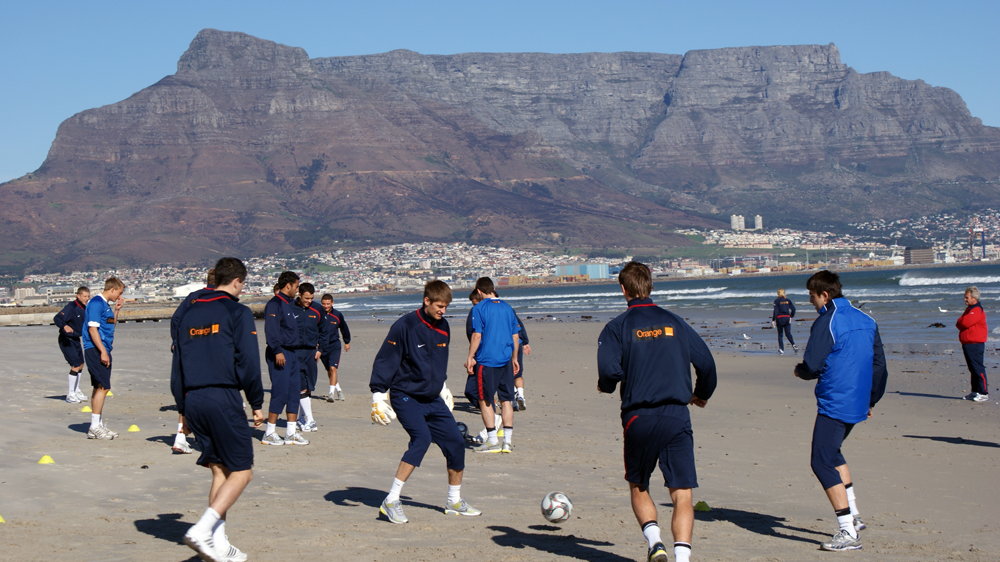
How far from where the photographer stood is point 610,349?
671cm

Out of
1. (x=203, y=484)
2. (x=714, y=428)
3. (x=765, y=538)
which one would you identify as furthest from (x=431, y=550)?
(x=714, y=428)

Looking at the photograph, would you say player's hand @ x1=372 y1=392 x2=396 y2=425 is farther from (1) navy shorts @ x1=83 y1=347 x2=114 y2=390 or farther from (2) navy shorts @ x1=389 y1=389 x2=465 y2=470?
(1) navy shorts @ x1=83 y1=347 x2=114 y2=390

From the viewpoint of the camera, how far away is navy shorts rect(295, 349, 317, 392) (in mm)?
13055

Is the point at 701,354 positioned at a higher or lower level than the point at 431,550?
higher

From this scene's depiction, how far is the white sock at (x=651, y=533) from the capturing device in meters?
6.63

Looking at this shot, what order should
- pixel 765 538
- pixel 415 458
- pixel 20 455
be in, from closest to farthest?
pixel 765 538, pixel 415 458, pixel 20 455

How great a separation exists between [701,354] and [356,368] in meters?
17.7

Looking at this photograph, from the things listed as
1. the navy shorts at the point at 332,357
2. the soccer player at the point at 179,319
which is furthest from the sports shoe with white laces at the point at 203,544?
the navy shorts at the point at 332,357

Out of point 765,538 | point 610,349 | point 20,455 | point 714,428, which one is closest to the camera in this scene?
point 610,349

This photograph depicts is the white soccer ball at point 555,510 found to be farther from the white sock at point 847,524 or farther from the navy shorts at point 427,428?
the white sock at point 847,524

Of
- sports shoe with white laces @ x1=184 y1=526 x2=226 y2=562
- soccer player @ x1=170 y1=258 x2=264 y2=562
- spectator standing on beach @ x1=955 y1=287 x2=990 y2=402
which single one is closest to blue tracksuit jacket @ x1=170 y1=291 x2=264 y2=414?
soccer player @ x1=170 y1=258 x2=264 y2=562

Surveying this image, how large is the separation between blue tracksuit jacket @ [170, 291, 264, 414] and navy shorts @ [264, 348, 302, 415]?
198 inches

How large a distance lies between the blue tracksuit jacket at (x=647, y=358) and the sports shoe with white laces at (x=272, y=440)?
6140mm

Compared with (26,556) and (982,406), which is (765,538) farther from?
(982,406)
